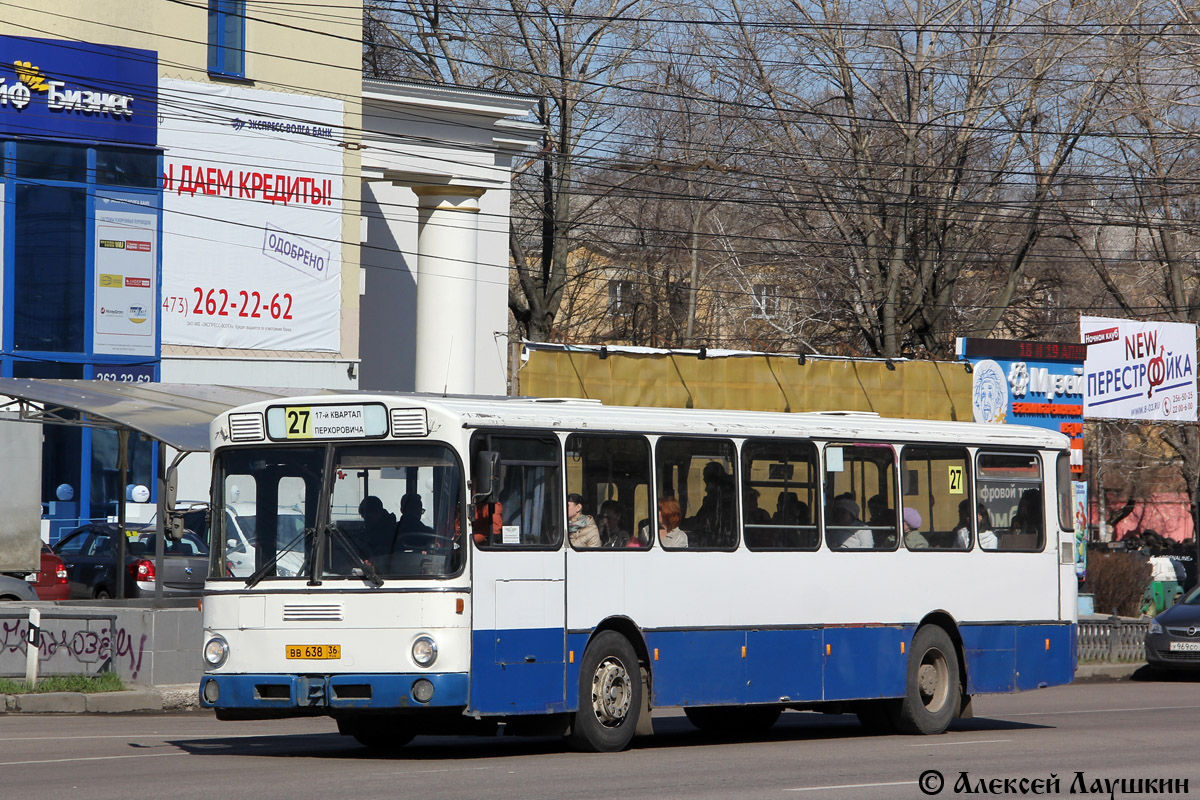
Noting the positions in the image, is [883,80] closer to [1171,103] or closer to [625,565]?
[1171,103]

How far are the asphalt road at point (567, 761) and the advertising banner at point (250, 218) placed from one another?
15.5 m

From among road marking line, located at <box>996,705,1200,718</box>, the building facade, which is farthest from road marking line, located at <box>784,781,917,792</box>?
the building facade

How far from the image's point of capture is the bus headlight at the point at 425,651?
37.0 feet

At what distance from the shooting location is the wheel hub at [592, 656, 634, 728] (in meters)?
12.3

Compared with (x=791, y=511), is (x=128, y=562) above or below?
below

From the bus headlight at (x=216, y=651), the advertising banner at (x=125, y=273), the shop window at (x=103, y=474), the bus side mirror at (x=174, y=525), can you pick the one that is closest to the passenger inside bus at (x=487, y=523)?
the bus headlight at (x=216, y=651)

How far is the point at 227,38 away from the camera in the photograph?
32312 millimetres

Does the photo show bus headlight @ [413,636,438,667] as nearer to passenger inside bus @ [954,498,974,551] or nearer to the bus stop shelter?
passenger inside bus @ [954,498,974,551]

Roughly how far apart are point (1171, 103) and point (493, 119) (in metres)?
15.4

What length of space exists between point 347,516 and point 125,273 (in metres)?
20.4

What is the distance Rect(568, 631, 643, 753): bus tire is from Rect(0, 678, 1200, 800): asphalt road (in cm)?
13

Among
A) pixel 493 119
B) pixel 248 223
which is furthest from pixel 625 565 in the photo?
pixel 493 119

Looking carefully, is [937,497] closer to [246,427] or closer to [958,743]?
[958,743]

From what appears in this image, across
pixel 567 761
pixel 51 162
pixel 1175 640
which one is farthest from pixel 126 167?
pixel 567 761
